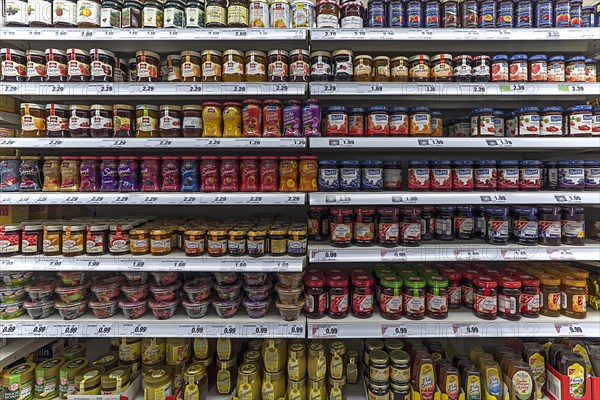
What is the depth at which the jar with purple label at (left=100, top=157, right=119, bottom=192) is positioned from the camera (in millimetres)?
1674

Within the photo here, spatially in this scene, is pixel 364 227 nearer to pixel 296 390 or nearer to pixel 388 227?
pixel 388 227

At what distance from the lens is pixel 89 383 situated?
162 cm

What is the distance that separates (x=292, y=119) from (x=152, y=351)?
156 centimetres

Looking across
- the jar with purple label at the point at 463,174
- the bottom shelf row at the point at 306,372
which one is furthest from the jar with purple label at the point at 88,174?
the jar with purple label at the point at 463,174

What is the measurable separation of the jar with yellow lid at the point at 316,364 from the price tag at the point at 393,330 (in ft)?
1.20

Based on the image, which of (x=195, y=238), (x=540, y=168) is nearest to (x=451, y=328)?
(x=540, y=168)

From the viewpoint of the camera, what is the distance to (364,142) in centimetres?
161

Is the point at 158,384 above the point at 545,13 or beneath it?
beneath

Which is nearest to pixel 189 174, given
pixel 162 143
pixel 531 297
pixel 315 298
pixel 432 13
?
pixel 162 143

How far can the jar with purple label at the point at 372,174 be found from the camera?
169 cm

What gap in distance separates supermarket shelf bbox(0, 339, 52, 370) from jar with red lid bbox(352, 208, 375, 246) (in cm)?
208

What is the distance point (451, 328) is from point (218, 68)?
1873 millimetres

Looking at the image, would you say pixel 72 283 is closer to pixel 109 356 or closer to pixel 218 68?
pixel 109 356

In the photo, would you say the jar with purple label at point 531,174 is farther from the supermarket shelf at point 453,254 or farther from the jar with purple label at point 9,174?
the jar with purple label at point 9,174
